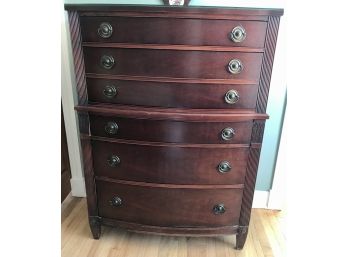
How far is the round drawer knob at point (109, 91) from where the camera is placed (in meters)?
1.21

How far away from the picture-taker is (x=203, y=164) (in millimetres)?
1273

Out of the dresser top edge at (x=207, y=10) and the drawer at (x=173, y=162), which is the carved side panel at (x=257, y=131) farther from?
the dresser top edge at (x=207, y=10)

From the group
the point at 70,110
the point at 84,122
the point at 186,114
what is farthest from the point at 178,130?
the point at 70,110

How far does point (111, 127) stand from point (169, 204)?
50cm

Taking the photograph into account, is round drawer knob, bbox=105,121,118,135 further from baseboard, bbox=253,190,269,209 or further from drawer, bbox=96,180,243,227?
baseboard, bbox=253,190,269,209

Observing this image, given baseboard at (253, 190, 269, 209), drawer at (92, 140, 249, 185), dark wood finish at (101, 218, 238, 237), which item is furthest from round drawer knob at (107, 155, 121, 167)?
baseboard at (253, 190, 269, 209)

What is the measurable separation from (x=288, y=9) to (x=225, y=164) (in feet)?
3.14

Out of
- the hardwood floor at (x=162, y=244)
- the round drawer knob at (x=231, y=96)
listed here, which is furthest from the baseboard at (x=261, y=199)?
the round drawer knob at (x=231, y=96)

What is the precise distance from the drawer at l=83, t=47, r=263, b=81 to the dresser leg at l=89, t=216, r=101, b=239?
0.86m

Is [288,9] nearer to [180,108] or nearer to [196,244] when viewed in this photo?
[180,108]

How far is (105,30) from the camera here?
3.64 feet

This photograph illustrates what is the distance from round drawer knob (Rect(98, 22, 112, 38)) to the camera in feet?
3.62
